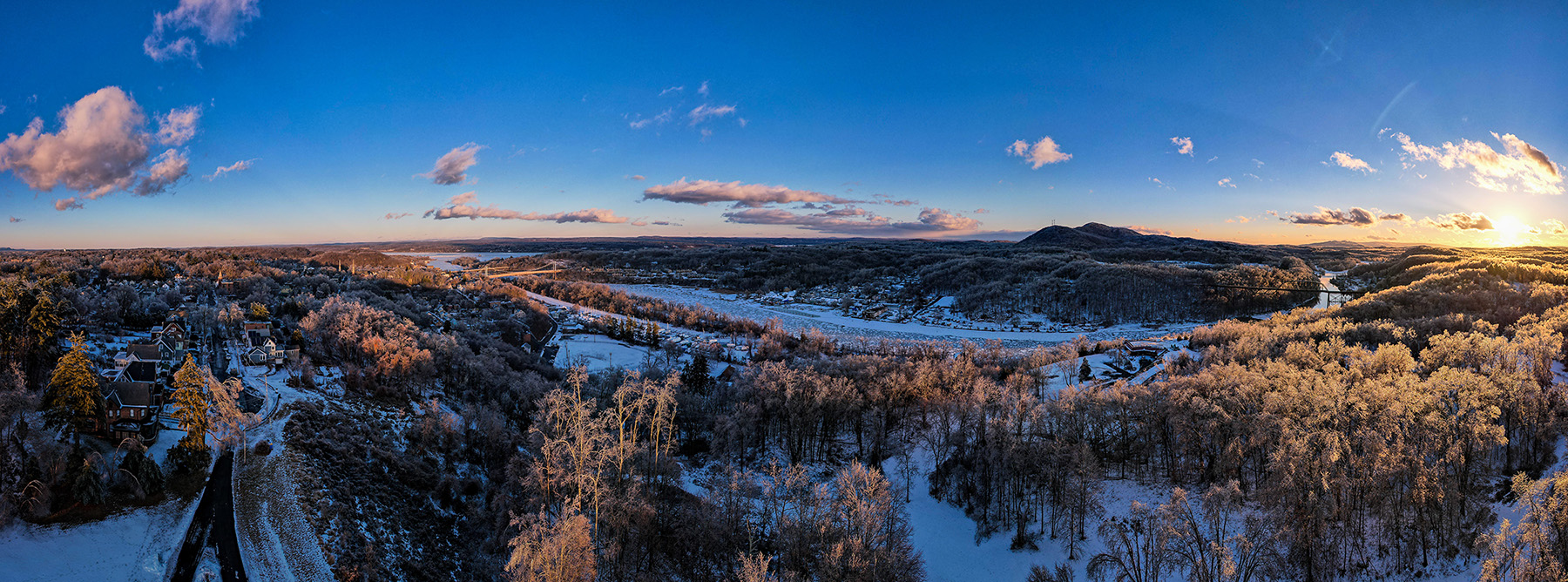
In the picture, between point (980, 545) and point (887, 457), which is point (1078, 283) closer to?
point (887, 457)

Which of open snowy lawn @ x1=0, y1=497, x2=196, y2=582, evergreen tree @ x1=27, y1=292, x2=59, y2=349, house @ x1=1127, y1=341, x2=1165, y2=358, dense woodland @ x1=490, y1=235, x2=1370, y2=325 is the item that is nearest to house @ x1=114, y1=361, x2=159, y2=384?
evergreen tree @ x1=27, y1=292, x2=59, y2=349

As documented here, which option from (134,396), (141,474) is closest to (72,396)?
(134,396)

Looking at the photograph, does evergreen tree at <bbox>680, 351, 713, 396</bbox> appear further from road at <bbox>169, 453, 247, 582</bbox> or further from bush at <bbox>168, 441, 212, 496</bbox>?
bush at <bbox>168, 441, 212, 496</bbox>

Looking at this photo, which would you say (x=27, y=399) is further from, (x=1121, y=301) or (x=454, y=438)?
(x=1121, y=301)

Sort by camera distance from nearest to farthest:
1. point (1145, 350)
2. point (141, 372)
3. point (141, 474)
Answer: point (141, 474), point (141, 372), point (1145, 350)

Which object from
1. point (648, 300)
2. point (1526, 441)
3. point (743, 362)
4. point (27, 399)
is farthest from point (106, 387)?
point (648, 300)
